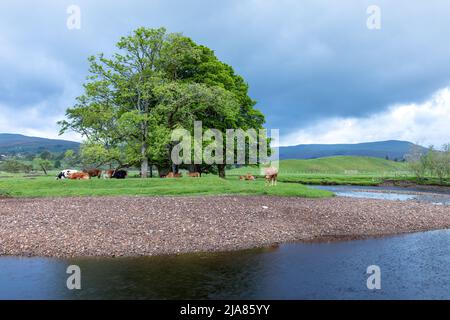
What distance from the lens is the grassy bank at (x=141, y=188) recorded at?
37.8m

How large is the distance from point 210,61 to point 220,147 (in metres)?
14.8

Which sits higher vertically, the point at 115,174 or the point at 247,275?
A: the point at 115,174

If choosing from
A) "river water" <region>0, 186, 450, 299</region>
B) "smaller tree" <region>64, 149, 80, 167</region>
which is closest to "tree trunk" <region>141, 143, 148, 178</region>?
"smaller tree" <region>64, 149, 80, 167</region>

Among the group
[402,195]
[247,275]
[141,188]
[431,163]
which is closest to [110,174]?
[141,188]

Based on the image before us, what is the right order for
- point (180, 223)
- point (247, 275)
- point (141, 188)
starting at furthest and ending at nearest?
point (141, 188) < point (180, 223) < point (247, 275)

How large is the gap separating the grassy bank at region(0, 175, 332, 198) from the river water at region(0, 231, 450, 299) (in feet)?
56.9

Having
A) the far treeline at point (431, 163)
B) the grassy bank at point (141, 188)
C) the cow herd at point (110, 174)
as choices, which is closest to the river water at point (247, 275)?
the grassy bank at point (141, 188)

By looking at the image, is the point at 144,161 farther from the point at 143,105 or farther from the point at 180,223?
the point at 180,223

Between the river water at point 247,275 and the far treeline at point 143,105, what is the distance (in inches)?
1202

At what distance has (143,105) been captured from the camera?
5484cm

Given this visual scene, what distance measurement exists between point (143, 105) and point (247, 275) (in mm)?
42210

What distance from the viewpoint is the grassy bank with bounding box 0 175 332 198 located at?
124 ft
